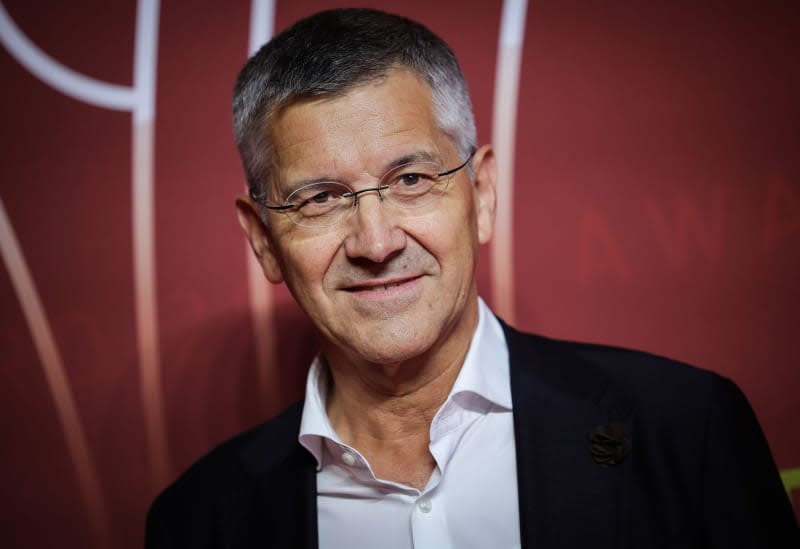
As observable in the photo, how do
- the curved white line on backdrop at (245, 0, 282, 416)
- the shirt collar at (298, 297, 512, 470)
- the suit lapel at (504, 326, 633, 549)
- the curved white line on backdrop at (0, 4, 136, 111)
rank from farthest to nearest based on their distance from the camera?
1. the curved white line on backdrop at (245, 0, 282, 416)
2. the curved white line on backdrop at (0, 4, 136, 111)
3. the shirt collar at (298, 297, 512, 470)
4. the suit lapel at (504, 326, 633, 549)

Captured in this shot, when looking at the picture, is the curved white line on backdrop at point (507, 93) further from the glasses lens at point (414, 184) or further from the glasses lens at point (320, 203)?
the glasses lens at point (320, 203)

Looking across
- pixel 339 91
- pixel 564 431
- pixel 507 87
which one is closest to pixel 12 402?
pixel 339 91

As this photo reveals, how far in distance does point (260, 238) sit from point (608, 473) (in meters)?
1.01

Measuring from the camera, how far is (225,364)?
225cm

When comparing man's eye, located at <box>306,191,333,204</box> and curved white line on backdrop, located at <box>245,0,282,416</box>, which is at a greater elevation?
man's eye, located at <box>306,191,333,204</box>

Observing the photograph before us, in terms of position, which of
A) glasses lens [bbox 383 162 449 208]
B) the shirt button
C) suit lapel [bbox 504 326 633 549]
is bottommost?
the shirt button

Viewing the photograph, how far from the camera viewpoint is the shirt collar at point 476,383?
1.70m

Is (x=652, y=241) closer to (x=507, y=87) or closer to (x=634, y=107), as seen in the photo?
(x=634, y=107)

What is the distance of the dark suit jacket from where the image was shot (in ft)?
5.10

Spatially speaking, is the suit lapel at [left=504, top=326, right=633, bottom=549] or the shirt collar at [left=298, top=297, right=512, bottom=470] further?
the shirt collar at [left=298, top=297, right=512, bottom=470]

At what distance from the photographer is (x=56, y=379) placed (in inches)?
84.3

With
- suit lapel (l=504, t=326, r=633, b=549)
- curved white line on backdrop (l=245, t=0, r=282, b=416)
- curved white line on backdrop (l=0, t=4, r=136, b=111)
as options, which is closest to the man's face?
suit lapel (l=504, t=326, r=633, b=549)

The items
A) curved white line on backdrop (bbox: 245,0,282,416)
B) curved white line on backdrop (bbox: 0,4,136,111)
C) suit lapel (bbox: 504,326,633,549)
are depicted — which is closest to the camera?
suit lapel (bbox: 504,326,633,549)

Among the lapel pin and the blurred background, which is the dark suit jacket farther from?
the blurred background
